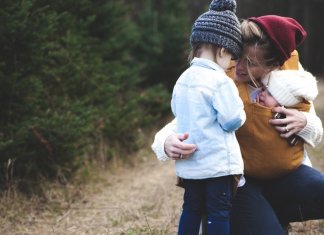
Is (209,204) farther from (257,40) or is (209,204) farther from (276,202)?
(257,40)

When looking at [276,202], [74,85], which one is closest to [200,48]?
[276,202]

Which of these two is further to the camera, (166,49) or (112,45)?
(166,49)

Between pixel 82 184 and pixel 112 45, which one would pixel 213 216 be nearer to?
pixel 82 184

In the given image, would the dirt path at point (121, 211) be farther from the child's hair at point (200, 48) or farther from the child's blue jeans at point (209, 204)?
the child's hair at point (200, 48)

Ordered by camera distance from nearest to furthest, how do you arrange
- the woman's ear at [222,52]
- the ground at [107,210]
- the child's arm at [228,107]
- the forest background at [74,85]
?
the child's arm at [228,107]
the woman's ear at [222,52]
the ground at [107,210]
the forest background at [74,85]

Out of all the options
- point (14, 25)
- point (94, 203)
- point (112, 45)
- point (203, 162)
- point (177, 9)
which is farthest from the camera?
point (177, 9)

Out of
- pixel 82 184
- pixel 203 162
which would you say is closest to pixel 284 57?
pixel 203 162

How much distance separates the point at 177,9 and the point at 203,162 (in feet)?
25.9

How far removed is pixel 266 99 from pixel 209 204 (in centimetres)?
73

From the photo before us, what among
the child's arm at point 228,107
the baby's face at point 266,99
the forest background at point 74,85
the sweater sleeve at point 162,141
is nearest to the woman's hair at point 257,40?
the baby's face at point 266,99

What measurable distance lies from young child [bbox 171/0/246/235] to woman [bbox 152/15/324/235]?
0.53ft

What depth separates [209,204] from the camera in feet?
7.95

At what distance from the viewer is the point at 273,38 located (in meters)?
2.59

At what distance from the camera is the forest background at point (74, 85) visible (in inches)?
170
